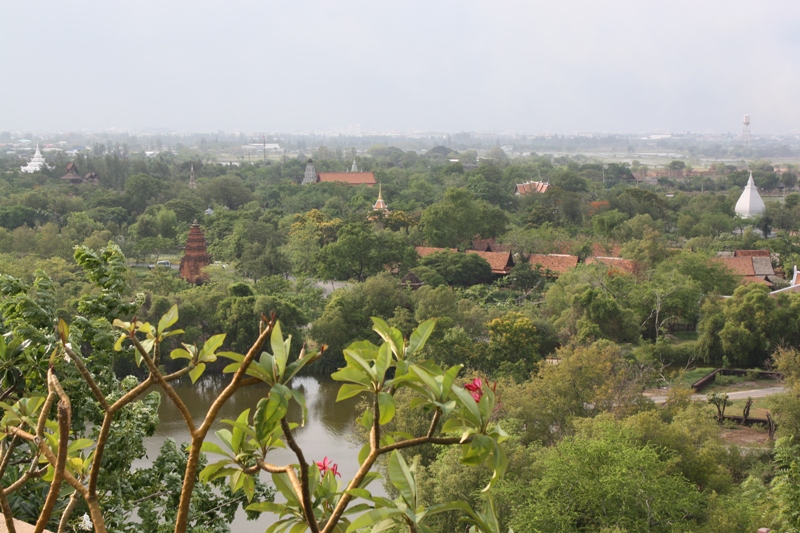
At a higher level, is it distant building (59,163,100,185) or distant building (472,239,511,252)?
distant building (59,163,100,185)

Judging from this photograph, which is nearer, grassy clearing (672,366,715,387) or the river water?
the river water

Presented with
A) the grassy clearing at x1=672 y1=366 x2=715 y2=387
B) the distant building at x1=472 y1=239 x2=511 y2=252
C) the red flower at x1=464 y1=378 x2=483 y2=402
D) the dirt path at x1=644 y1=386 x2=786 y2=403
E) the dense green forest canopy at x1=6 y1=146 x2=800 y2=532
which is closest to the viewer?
the red flower at x1=464 y1=378 x2=483 y2=402

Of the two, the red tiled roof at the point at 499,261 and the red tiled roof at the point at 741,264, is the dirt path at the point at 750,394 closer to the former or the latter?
the red tiled roof at the point at 741,264

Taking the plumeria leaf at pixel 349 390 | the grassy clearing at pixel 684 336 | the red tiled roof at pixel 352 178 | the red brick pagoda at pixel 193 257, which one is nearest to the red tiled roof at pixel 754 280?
the grassy clearing at pixel 684 336

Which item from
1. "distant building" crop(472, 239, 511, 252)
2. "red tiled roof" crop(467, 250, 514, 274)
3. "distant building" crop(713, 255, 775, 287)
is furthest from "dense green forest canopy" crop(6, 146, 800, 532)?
"distant building" crop(713, 255, 775, 287)

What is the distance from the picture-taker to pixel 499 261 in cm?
2238

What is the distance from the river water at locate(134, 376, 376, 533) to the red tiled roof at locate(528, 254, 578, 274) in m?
8.74

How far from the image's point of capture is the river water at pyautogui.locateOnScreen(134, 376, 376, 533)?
415 inches

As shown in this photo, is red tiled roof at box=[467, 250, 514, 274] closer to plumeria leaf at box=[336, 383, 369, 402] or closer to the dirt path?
the dirt path

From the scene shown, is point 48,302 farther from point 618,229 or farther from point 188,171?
point 188,171

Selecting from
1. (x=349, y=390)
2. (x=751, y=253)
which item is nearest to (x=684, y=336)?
(x=751, y=253)

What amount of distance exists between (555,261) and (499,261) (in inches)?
58.9

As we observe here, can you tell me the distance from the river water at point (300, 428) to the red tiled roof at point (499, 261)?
8.12 metres

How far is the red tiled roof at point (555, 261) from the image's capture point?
2170cm
